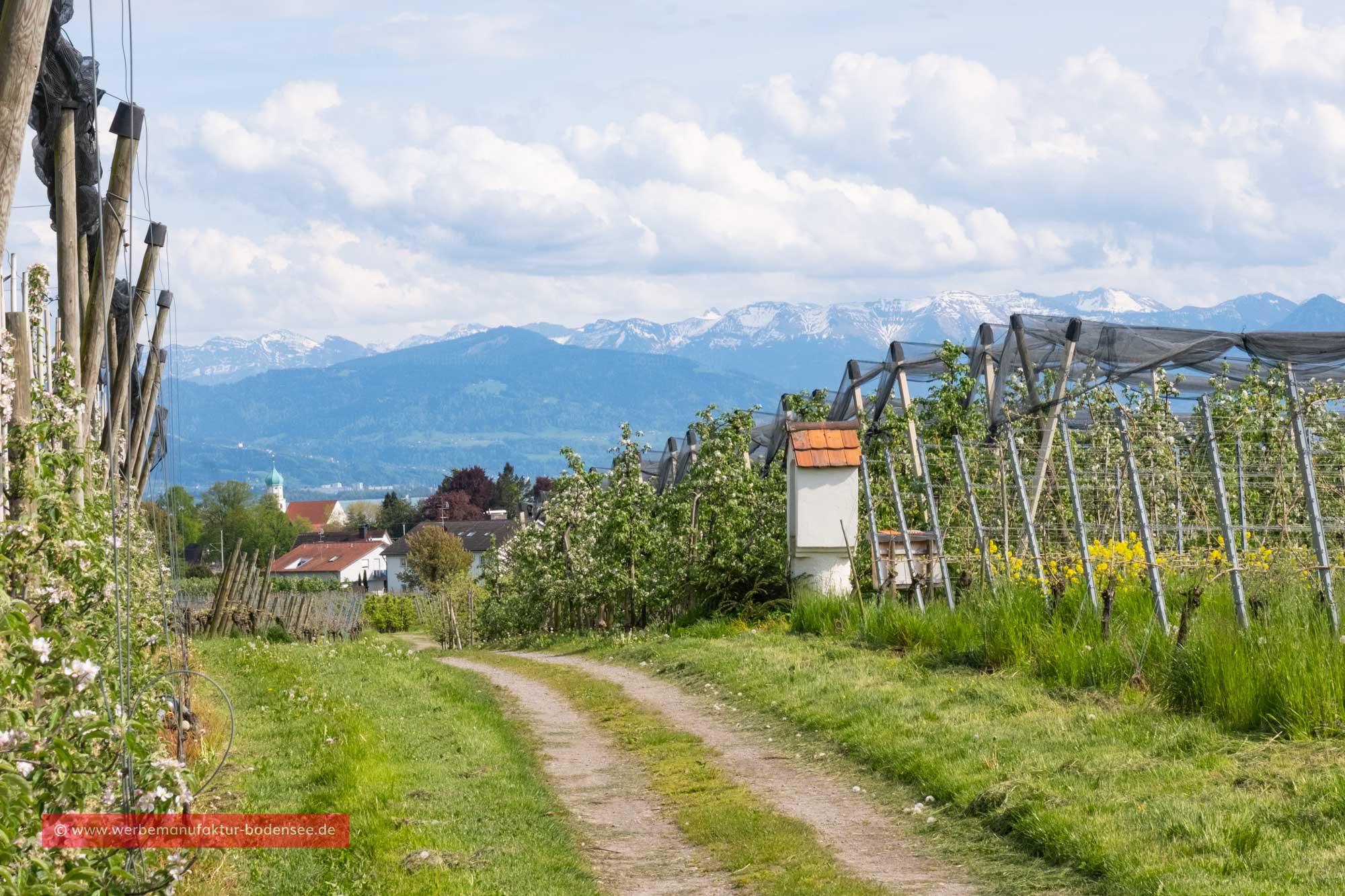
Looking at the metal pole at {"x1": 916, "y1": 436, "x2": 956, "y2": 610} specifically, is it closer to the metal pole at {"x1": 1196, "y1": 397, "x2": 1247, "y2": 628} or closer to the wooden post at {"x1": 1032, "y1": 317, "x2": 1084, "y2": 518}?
the wooden post at {"x1": 1032, "y1": 317, "x2": 1084, "y2": 518}

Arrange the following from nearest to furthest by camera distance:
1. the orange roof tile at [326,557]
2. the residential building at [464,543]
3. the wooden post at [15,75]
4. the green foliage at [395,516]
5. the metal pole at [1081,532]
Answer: the wooden post at [15,75]
the metal pole at [1081,532]
the residential building at [464,543]
the orange roof tile at [326,557]
the green foliage at [395,516]

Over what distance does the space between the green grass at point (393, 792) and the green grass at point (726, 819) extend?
74cm

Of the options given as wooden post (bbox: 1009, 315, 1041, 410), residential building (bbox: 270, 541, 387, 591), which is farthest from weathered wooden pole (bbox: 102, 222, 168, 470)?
residential building (bbox: 270, 541, 387, 591)

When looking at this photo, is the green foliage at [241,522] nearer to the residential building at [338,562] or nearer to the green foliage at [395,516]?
the residential building at [338,562]

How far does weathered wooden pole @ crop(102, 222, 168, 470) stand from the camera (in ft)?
38.1

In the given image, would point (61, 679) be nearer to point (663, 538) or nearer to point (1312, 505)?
point (1312, 505)

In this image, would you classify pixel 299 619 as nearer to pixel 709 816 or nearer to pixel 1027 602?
pixel 1027 602

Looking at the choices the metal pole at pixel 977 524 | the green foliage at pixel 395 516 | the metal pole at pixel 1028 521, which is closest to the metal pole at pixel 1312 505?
the metal pole at pixel 1028 521

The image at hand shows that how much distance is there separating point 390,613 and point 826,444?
41670mm

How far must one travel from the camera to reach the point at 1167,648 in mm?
9195

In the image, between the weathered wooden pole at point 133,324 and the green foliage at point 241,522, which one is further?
the green foliage at point 241,522

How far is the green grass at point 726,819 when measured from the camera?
6180 millimetres

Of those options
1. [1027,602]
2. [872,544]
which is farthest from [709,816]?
[872,544]

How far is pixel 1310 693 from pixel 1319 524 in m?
1.54
